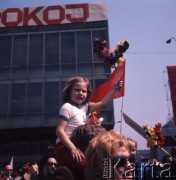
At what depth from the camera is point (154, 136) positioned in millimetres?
→ 4250

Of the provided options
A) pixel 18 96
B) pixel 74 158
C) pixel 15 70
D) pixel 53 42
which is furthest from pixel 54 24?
pixel 74 158

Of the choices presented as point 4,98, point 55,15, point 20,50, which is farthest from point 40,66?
point 55,15

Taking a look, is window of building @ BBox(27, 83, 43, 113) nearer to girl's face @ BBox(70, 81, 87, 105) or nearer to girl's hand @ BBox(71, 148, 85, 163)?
girl's face @ BBox(70, 81, 87, 105)

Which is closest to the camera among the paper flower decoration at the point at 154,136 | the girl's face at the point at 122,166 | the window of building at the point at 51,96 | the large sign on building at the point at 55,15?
the girl's face at the point at 122,166

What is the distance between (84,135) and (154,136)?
2569 millimetres

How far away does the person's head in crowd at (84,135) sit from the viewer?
190cm

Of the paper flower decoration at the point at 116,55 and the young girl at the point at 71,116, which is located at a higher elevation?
the paper flower decoration at the point at 116,55

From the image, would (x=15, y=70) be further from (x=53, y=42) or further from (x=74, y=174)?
(x=74, y=174)

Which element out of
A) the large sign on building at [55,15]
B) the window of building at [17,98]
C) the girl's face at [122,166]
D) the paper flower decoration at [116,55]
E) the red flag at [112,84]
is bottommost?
the girl's face at [122,166]

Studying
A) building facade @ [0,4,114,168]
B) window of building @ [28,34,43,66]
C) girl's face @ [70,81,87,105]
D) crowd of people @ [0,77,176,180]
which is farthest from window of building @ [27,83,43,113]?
girl's face @ [70,81,87,105]

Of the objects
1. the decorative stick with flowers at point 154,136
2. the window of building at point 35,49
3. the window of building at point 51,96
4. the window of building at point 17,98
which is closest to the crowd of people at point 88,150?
the decorative stick with flowers at point 154,136

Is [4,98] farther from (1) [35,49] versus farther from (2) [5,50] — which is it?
(1) [35,49]

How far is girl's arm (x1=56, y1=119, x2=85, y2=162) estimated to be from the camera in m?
1.83

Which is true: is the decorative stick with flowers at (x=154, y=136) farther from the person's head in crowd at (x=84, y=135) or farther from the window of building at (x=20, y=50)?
the window of building at (x=20, y=50)
